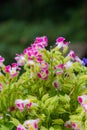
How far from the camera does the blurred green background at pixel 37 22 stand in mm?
8336

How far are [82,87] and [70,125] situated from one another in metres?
0.21

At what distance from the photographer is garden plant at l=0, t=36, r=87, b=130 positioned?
2371 mm

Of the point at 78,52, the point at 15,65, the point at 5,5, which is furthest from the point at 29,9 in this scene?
the point at 15,65

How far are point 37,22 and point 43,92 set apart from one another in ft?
23.9

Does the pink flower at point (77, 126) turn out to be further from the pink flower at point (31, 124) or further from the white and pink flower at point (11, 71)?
the white and pink flower at point (11, 71)

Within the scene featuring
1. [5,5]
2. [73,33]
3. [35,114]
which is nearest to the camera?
[35,114]

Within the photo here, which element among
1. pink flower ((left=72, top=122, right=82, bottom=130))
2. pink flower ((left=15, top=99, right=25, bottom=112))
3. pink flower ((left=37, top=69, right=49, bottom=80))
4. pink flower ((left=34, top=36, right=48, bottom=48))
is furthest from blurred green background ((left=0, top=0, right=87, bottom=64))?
pink flower ((left=72, top=122, right=82, bottom=130))

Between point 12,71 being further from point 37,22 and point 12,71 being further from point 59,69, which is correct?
point 37,22

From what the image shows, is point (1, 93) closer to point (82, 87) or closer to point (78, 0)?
point (82, 87)

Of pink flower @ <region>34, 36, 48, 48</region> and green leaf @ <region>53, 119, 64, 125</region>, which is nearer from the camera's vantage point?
green leaf @ <region>53, 119, 64, 125</region>

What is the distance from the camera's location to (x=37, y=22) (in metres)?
9.77

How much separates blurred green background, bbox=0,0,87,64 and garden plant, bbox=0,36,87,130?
17.0 feet

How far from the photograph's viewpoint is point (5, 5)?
10.7 meters

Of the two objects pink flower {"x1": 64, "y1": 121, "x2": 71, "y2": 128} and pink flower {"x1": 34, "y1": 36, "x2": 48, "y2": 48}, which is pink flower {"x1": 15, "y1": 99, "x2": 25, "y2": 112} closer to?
pink flower {"x1": 64, "y1": 121, "x2": 71, "y2": 128}
